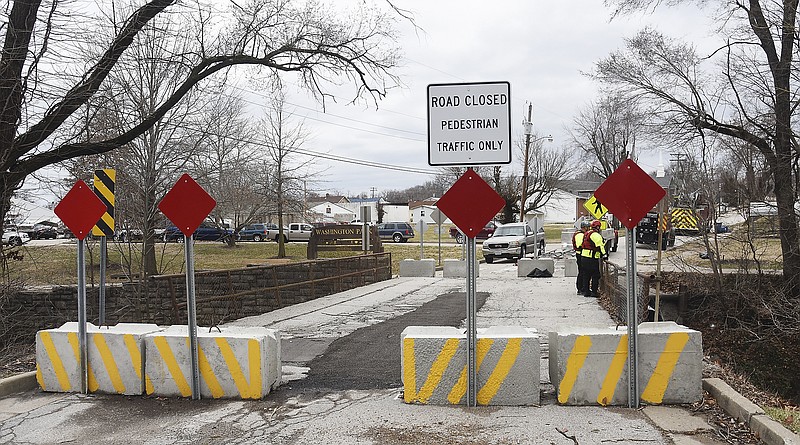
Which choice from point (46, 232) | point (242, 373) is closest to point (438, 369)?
point (242, 373)

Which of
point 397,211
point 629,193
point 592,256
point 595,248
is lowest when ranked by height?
point 592,256

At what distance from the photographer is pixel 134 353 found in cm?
743

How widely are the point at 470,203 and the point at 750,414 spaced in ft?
9.74

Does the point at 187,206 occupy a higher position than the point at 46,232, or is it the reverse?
the point at 187,206

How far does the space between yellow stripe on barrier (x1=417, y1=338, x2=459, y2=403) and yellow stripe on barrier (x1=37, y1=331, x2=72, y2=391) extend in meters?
3.70

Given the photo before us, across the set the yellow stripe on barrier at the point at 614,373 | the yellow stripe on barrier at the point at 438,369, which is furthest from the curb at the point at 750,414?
the yellow stripe on barrier at the point at 438,369

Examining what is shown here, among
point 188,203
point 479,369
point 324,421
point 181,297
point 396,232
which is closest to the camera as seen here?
point 324,421

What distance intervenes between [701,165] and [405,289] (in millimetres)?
8776

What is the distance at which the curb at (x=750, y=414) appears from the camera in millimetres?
5473

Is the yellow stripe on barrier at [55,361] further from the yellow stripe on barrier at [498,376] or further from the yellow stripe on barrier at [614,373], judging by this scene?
the yellow stripe on barrier at [614,373]

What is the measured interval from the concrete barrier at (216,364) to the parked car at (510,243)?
29.8 m

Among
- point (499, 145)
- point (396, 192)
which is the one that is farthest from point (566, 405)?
point (396, 192)

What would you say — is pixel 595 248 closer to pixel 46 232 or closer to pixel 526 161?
pixel 526 161

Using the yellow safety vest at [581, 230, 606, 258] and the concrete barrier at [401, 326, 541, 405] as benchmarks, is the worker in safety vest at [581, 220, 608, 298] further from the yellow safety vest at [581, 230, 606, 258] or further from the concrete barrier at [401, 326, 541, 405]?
the concrete barrier at [401, 326, 541, 405]
